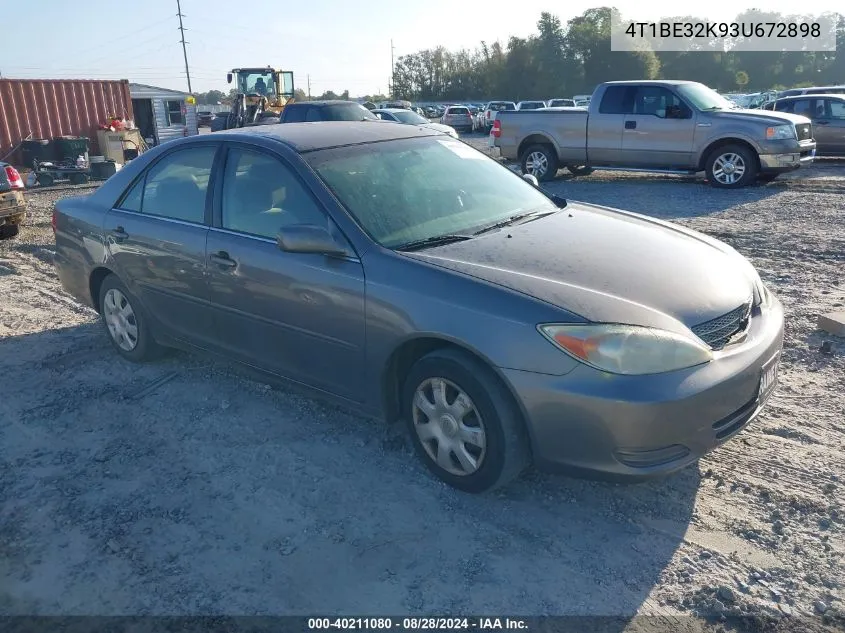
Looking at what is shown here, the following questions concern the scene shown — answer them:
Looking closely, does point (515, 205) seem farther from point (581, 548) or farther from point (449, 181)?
point (581, 548)

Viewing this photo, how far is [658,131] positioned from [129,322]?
35.3 feet

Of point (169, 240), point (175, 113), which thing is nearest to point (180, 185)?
point (169, 240)

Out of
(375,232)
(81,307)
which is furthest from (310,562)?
(81,307)

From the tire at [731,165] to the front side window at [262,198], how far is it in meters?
10.5

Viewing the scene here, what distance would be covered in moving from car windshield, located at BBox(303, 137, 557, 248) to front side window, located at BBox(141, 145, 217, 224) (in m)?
0.87

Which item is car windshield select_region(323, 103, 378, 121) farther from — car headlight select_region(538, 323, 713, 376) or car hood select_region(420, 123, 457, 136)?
car headlight select_region(538, 323, 713, 376)

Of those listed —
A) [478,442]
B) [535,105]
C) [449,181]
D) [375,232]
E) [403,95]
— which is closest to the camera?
[478,442]

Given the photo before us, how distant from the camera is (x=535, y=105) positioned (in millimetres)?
37719

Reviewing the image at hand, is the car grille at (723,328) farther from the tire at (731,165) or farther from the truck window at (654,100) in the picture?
the truck window at (654,100)

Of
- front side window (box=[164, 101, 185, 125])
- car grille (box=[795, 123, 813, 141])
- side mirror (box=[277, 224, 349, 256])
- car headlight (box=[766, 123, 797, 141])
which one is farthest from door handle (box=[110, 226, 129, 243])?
front side window (box=[164, 101, 185, 125])

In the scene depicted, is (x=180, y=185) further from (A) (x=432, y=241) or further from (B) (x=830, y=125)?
(B) (x=830, y=125)

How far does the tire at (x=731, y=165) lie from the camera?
12320 millimetres

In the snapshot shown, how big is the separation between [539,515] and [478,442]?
0.44 metres

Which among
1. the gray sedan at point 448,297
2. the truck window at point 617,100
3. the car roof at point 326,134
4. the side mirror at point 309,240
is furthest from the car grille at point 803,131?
the side mirror at point 309,240
